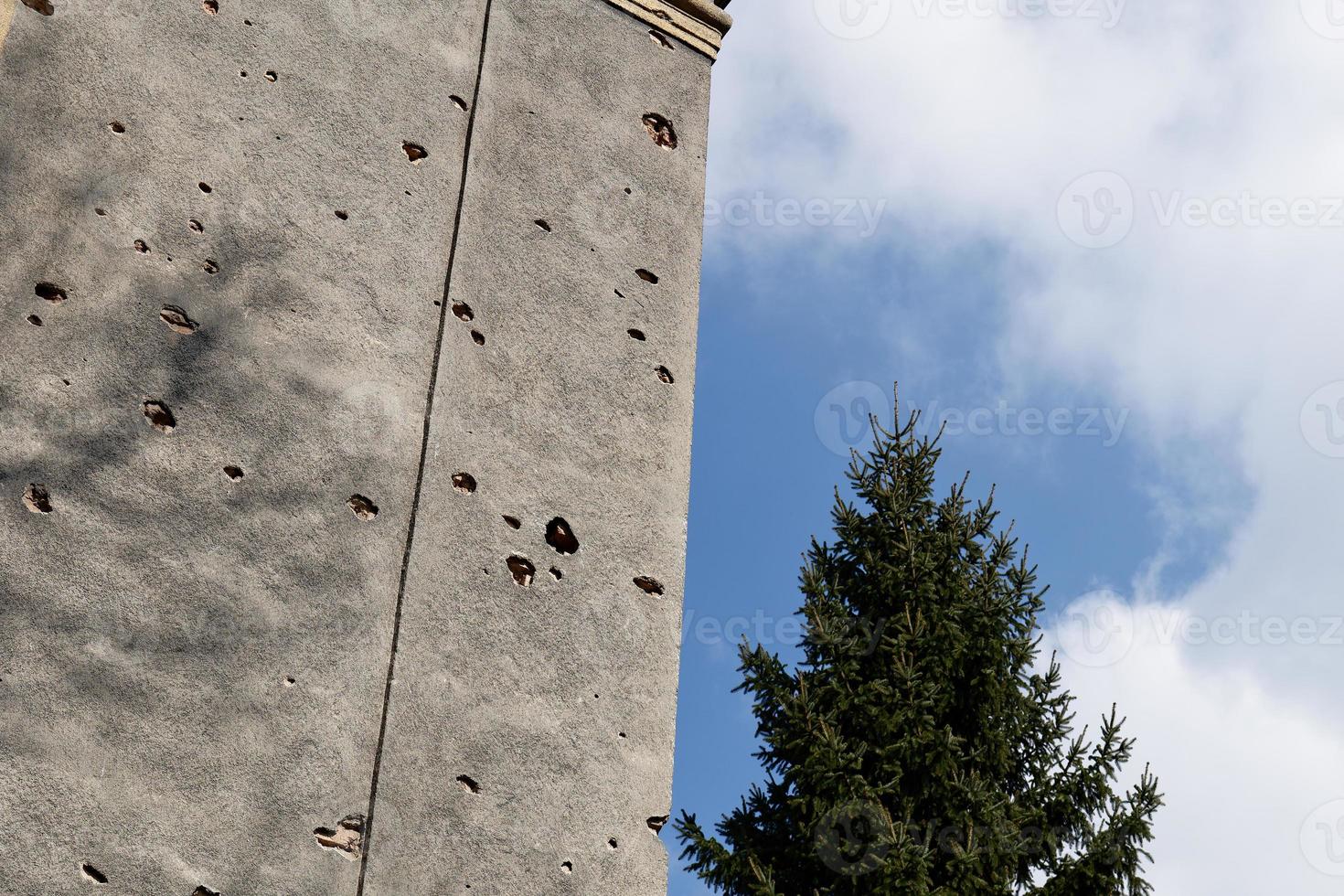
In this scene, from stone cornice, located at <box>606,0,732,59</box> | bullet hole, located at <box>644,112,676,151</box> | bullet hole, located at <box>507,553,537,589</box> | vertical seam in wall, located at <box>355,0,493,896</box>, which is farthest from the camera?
stone cornice, located at <box>606,0,732,59</box>

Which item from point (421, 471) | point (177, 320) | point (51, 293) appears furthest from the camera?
point (421, 471)

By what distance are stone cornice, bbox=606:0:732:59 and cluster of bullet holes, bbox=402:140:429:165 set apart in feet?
3.92

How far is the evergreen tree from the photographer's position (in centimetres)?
894

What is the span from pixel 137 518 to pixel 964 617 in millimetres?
8289

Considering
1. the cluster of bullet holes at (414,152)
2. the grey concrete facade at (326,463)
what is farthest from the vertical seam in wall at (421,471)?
the cluster of bullet holes at (414,152)

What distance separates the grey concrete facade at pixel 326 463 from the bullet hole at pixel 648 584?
1 cm

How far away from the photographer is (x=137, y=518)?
3.08 m

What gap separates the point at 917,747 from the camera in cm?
939

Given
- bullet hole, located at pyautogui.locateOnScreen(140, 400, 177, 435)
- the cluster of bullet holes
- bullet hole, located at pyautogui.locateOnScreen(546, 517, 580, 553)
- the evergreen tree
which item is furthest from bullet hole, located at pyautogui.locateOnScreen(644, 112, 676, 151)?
the evergreen tree

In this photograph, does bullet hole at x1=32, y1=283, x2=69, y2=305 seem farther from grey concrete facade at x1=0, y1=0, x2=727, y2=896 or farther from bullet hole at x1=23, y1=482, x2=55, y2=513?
bullet hole at x1=23, y1=482, x2=55, y2=513

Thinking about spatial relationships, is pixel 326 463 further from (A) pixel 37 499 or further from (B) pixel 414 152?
(B) pixel 414 152

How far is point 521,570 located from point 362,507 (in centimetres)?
51

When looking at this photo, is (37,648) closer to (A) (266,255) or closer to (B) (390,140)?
(A) (266,255)

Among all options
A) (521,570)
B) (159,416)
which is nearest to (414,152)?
(159,416)
